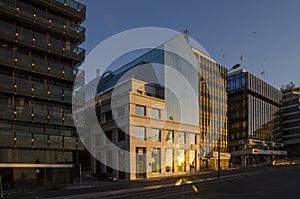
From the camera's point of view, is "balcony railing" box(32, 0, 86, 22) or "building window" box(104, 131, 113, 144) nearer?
"balcony railing" box(32, 0, 86, 22)

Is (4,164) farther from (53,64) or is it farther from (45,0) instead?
(45,0)

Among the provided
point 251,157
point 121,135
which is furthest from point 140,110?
point 251,157

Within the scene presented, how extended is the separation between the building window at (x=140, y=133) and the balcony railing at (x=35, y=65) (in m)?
18.3

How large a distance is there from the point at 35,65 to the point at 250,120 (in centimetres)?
8704

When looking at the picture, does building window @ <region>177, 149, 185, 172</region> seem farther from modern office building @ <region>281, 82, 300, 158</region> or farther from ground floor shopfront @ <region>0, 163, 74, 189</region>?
modern office building @ <region>281, 82, 300, 158</region>

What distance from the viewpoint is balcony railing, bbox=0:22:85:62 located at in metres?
37.6

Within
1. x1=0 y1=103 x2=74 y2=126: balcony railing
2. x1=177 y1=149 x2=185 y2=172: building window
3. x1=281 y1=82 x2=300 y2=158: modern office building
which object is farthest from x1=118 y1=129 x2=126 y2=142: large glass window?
x1=281 y1=82 x2=300 y2=158: modern office building

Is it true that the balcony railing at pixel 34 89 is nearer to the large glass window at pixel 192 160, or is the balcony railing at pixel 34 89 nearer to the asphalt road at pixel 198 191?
the asphalt road at pixel 198 191

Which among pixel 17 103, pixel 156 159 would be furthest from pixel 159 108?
pixel 17 103

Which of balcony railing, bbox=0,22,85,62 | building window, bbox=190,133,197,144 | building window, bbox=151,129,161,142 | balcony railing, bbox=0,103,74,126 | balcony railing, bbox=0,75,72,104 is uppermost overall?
balcony railing, bbox=0,22,85,62

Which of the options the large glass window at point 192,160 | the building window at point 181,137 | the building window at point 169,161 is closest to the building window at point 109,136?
the building window at point 169,161

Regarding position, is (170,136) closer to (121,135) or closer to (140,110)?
(140,110)

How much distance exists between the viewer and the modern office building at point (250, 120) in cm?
10856

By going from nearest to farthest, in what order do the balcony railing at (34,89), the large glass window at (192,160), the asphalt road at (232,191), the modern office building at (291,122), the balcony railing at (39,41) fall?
the asphalt road at (232,191) < the balcony railing at (34,89) < the balcony railing at (39,41) < the large glass window at (192,160) < the modern office building at (291,122)
